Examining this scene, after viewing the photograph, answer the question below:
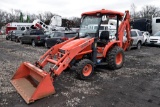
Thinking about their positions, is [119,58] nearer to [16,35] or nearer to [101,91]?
[101,91]

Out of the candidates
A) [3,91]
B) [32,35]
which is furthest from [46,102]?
[32,35]

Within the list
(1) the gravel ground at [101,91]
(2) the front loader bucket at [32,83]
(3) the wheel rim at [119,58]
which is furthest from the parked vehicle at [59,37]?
(2) the front loader bucket at [32,83]

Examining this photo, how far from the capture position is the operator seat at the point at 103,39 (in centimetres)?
809

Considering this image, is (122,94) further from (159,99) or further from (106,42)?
(106,42)

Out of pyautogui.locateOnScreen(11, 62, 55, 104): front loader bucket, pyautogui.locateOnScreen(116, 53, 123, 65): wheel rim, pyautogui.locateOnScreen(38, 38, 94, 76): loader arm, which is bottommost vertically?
pyautogui.locateOnScreen(11, 62, 55, 104): front loader bucket

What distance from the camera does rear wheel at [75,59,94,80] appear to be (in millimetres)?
6614

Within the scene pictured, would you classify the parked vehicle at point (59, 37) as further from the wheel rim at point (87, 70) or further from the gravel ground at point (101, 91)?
the wheel rim at point (87, 70)

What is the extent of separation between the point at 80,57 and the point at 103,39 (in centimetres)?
156

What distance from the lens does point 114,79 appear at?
7.16 metres

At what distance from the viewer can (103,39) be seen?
820cm

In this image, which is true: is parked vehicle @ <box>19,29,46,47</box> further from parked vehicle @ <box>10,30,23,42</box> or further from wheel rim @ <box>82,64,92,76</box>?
wheel rim @ <box>82,64,92,76</box>

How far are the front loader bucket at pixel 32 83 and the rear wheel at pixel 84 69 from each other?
4.47 ft

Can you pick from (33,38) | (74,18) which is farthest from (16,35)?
(74,18)

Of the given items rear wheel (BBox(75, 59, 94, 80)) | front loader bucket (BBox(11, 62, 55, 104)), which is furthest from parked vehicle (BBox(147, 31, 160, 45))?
front loader bucket (BBox(11, 62, 55, 104))
